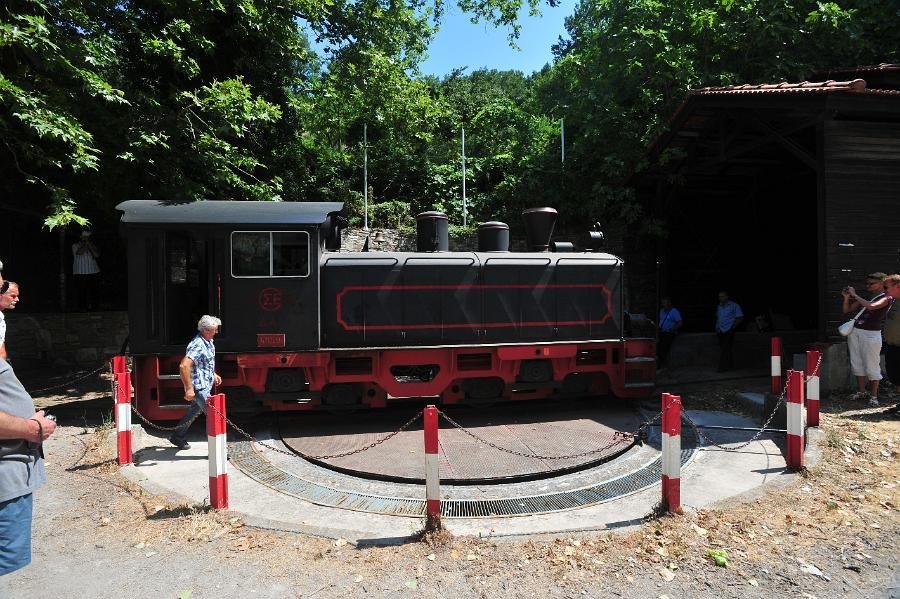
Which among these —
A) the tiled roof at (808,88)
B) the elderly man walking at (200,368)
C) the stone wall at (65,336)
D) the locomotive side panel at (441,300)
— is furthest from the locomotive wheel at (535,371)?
the stone wall at (65,336)

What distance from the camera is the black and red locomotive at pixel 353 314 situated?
7.30 m

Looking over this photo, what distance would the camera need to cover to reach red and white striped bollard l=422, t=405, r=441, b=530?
4.45 metres

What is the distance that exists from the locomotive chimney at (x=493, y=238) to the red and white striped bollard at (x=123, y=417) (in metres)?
5.74

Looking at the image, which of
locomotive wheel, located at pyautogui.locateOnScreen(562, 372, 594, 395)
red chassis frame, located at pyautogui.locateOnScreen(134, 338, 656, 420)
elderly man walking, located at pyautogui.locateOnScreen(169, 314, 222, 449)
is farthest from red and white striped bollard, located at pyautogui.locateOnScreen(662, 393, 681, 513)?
elderly man walking, located at pyautogui.locateOnScreen(169, 314, 222, 449)

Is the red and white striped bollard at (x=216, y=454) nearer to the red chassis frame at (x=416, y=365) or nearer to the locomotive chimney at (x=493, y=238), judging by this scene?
the red chassis frame at (x=416, y=365)

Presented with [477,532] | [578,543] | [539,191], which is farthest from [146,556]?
[539,191]

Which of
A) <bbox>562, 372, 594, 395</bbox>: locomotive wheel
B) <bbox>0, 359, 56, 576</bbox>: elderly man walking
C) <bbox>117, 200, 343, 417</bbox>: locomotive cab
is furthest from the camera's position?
<bbox>562, 372, 594, 395</bbox>: locomotive wheel

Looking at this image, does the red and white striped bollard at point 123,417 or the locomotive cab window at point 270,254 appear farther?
the locomotive cab window at point 270,254

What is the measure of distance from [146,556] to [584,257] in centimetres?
716

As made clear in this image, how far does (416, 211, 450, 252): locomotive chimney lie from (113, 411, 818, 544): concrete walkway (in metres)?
4.22

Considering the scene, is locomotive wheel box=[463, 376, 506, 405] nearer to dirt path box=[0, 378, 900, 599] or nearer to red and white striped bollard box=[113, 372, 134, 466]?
dirt path box=[0, 378, 900, 599]

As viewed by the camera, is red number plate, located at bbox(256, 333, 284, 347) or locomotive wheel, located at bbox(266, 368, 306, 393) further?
locomotive wheel, located at bbox(266, 368, 306, 393)

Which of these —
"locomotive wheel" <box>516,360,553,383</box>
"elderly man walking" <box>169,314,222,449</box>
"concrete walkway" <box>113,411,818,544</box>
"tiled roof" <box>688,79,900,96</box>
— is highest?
"tiled roof" <box>688,79,900,96</box>

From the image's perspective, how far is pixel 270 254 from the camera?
24.4ft
